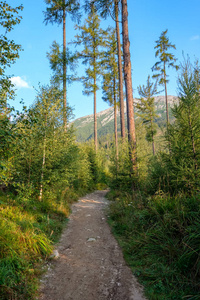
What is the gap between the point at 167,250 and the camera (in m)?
3.64

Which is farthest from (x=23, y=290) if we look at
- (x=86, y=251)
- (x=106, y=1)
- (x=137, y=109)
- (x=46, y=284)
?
(x=137, y=109)

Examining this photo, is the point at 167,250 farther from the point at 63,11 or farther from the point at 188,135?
the point at 63,11

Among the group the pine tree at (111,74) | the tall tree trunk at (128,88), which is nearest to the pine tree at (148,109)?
the pine tree at (111,74)

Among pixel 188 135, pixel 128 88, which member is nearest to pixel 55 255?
pixel 188 135

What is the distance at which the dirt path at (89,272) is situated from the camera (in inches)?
115

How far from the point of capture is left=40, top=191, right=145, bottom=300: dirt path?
9.59 ft

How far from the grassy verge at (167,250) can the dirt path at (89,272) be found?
1.00 feet

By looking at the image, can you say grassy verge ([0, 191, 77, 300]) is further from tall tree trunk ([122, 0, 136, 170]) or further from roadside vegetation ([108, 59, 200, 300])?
tall tree trunk ([122, 0, 136, 170])

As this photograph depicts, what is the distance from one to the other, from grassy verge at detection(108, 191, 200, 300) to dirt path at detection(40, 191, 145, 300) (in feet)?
1.00

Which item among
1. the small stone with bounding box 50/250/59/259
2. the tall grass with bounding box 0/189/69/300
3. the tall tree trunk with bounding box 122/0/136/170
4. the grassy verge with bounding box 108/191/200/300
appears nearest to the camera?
the tall grass with bounding box 0/189/69/300

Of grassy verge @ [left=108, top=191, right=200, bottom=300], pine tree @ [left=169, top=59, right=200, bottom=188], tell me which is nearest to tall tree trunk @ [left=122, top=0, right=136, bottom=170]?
pine tree @ [left=169, top=59, right=200, bottom=188]

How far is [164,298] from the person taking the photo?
2.71 metres

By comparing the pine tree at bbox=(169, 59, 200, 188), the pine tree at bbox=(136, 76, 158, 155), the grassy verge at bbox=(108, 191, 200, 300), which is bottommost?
the grassy verge at bbox=(108, 191, 200, 300)

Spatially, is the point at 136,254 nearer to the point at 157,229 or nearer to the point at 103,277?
the point at 157,229
